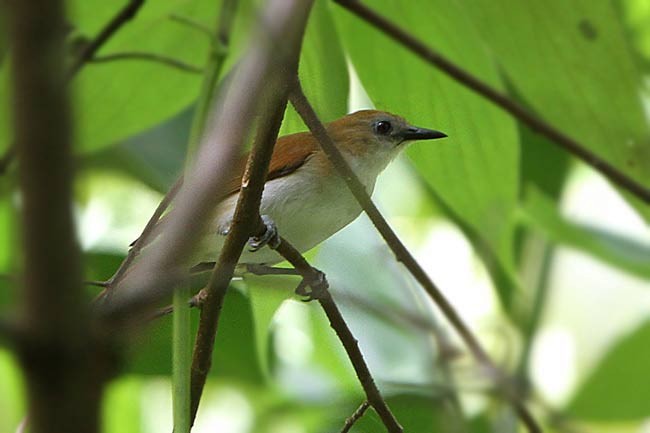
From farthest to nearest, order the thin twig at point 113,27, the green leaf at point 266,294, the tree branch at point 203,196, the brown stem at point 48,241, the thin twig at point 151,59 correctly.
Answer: the thin twig at point 151,59, the thin twig at point 113,27, the green leaf at point 266,294, the tree branch at point 203,196, the brown stem at point 48,241

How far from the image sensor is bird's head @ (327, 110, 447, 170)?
6.08 ft

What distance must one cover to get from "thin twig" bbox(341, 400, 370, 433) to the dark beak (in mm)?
387

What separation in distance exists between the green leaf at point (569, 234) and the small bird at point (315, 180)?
0.28 metres

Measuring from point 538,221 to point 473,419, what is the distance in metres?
0.41

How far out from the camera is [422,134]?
142 cm

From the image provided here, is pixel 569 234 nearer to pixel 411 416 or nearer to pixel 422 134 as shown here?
pixel 422 134

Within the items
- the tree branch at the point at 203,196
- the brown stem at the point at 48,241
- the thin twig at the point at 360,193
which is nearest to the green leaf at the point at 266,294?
the thin twig at the point at 360,193

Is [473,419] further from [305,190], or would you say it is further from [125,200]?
[125,200]

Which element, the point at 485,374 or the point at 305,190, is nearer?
the point at 305,190

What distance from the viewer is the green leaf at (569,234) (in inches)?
75.6

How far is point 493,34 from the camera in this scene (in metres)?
1.40

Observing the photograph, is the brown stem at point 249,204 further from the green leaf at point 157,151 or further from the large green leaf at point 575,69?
the green leaf at point 157,151

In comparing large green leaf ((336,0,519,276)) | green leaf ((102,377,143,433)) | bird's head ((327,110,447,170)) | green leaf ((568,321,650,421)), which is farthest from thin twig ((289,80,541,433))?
green leaf ((568,321,650,421))

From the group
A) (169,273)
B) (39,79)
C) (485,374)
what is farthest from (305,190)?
(39,79)
